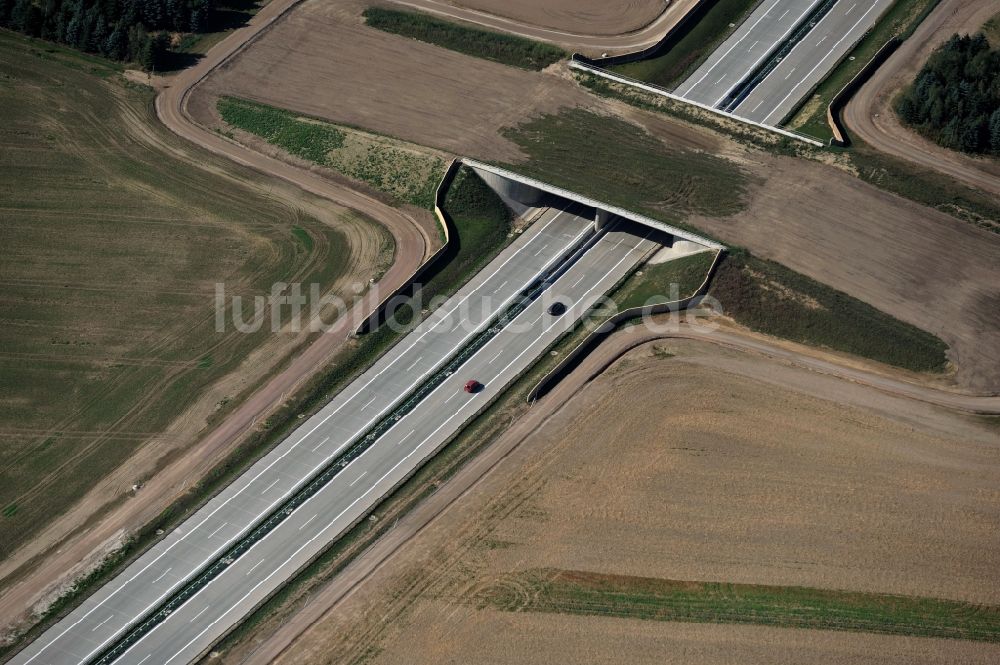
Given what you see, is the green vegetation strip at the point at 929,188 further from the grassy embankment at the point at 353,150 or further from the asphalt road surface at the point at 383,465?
the grassy embankment at the point at 353,150

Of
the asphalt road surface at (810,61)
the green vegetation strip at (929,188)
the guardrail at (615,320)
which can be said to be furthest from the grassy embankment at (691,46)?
the guardrail at (615,320)

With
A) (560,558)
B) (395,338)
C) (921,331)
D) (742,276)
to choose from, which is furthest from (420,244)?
(921,331)

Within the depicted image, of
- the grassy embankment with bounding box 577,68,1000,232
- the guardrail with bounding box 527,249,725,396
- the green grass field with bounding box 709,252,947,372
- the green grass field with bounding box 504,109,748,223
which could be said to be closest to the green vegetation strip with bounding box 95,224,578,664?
the guardrail with bounding box 527,249,725,396

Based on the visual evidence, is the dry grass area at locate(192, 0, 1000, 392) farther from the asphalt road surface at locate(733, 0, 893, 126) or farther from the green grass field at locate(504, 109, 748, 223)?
the asphalt road surface at locate(733, 0, 893, 126)

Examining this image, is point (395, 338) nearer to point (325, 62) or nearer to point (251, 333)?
point (251, 333)

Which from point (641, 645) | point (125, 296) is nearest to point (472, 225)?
point (125, 296)

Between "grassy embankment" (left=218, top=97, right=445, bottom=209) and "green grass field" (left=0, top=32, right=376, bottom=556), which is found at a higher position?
"grassy embankment" (left=218, top=97, right=445, bottom=209)

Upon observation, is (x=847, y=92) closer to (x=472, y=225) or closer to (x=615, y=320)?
(x=615, y=320)
